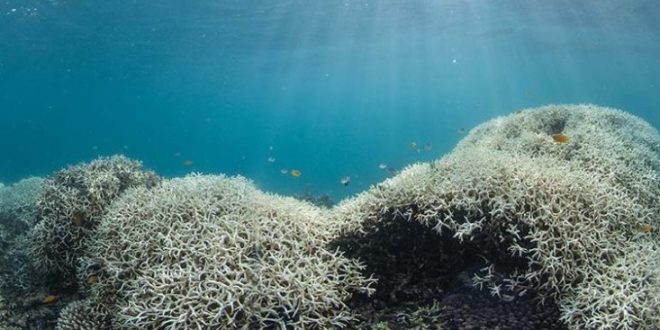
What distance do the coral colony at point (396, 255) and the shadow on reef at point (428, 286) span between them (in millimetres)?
13

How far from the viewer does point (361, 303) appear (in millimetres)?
5254

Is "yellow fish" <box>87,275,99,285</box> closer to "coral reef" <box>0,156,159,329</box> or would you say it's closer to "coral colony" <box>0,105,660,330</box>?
"coral colony" <box>0,105,660,330</box>

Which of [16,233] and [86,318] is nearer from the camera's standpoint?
[86,318]

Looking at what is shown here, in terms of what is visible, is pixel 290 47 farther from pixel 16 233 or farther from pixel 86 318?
pixel 86 318

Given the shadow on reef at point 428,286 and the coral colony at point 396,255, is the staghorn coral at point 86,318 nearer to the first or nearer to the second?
the coral colony at point 396,255

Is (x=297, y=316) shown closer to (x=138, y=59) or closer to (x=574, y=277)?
(x=574, y=277)

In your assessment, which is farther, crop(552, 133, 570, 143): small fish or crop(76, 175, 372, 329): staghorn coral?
crop(552, 133, 570, 143): small fish

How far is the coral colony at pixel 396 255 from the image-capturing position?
469 centimetres

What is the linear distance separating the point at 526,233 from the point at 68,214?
21.6 ft

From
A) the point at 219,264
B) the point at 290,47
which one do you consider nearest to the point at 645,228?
the point at 219,264

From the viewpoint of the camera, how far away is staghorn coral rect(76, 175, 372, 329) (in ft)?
15.3

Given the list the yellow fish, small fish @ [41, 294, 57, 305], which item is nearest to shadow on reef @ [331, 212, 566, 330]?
the yellow fish

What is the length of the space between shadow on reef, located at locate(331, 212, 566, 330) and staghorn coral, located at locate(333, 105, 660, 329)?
16mm

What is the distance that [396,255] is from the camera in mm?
5480
